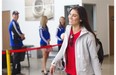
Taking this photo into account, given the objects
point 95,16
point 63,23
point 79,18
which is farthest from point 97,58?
point 95,16

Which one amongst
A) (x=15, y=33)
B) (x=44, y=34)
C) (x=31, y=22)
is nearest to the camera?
(x=15, y=33)

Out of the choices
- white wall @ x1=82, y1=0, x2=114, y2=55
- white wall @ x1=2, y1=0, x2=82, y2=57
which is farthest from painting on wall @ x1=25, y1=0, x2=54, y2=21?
white wall @ x1=82, y1=0, x2=114, y2=55

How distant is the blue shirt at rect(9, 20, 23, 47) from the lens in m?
A: 5.88

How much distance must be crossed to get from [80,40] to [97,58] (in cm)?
22

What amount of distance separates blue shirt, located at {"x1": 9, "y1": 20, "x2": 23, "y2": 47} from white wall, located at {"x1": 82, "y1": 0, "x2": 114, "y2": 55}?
12.9 feet

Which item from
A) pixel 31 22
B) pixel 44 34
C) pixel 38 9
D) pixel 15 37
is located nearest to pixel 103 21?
pixel 38 9

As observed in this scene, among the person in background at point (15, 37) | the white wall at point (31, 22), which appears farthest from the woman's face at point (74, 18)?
the white wall at point (31, 22)

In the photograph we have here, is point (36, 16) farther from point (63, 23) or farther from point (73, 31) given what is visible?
point (73, 31)

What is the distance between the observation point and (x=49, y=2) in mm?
9141

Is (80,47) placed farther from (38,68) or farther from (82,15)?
(38,68)

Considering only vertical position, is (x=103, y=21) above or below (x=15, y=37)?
above

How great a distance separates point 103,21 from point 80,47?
7.46 metres

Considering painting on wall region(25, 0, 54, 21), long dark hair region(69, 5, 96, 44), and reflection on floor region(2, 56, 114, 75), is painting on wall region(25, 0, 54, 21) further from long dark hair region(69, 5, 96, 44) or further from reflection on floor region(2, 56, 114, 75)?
long dark hair region(69, 5, 96, 44)

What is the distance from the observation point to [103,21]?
9.59 meters
